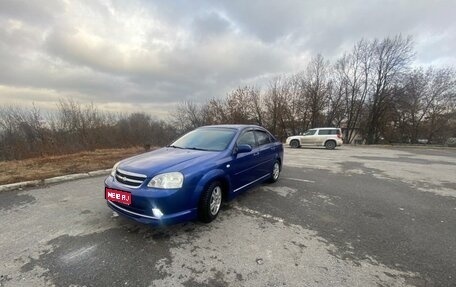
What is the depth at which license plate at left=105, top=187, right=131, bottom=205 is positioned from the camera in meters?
3.15

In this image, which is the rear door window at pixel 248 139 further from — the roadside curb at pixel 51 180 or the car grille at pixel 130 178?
the roadside curb at pixel 51 180

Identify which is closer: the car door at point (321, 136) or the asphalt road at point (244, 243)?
the asphalt road at point (244, 243)

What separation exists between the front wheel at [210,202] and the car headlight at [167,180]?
1.52 ft

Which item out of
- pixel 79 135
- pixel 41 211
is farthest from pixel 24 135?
pixel 41 211

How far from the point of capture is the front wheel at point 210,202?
345 cm

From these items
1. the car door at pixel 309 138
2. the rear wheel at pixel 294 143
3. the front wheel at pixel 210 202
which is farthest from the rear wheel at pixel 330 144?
the front wheel at pixel 210 202

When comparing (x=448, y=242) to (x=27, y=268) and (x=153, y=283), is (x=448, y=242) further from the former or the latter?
(x=27, y=268)

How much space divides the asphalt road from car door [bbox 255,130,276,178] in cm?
59

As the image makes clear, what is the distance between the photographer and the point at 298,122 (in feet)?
106

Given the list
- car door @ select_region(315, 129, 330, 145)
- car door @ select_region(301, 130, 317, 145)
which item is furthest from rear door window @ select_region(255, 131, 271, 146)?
car door @ select_region(301, 130, 317, 145)

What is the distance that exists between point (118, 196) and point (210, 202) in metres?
1.31

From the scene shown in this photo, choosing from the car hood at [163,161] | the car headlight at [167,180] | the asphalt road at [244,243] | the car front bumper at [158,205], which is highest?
the car hood at [163,161]

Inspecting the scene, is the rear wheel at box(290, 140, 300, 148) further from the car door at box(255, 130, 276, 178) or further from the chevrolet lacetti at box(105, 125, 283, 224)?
the chevrolet lacetti at box(105, 125, 283, 224)

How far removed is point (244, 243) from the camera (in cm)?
315
